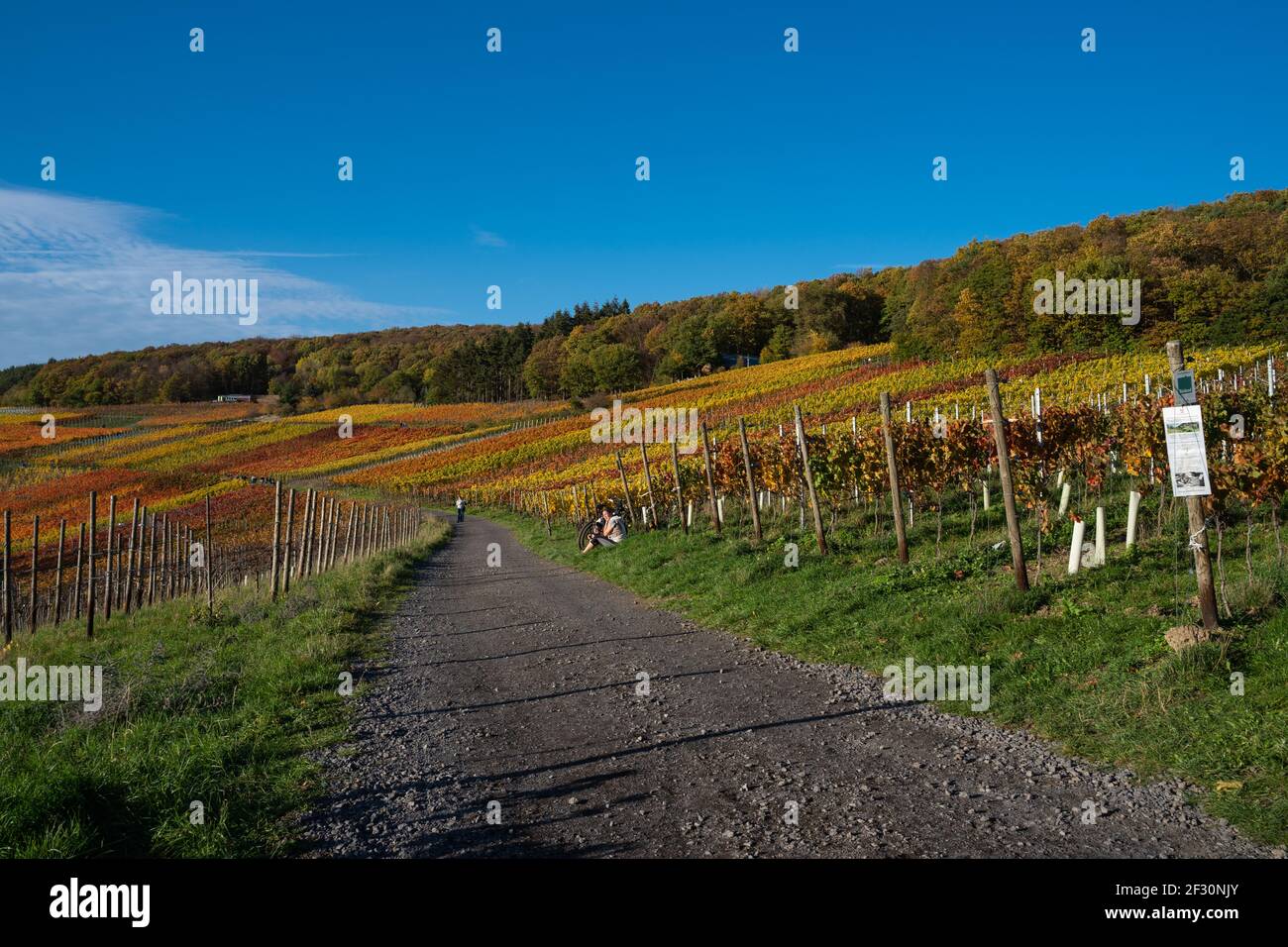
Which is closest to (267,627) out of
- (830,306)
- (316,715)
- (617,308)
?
(316,715)

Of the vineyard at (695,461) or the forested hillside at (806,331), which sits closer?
the vineyard at (695,461)

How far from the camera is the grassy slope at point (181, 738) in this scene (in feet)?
14.9

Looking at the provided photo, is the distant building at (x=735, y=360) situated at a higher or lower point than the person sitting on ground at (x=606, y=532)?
higher

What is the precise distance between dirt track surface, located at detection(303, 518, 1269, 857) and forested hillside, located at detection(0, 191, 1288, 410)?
56.7 m

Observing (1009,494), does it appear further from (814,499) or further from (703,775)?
(703,775)

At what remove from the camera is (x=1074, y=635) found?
7.35m

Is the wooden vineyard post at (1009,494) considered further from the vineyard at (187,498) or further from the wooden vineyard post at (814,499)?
the vineyard at (187,498)

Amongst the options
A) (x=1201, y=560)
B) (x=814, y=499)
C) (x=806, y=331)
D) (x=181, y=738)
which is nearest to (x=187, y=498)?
(x=814, y=499)

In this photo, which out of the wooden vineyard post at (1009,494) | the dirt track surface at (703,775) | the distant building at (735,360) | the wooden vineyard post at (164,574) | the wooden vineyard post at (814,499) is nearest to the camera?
the dirt track surface at (703,775)

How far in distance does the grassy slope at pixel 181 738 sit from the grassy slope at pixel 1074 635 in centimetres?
493

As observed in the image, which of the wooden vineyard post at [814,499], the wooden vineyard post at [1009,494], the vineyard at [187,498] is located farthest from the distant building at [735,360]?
the wooden vineyard post at [1009,494]
